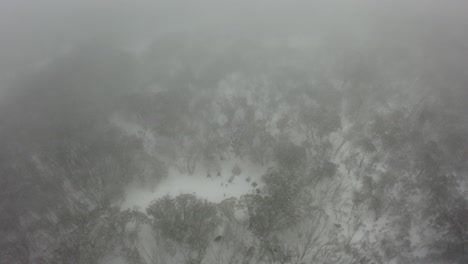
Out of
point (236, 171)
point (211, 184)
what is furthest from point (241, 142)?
point (211, 184)

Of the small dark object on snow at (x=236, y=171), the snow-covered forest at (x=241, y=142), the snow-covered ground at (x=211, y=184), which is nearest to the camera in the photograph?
the snow-covered forest at (x=241, y=142)

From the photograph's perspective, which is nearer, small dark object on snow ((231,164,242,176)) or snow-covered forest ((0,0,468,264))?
snow-covered forest ((0,0,468,264))

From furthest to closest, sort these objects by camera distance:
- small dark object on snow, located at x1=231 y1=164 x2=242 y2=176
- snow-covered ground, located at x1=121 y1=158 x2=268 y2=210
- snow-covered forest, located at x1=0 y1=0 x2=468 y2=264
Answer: small dark object on snow, located at x1=231 y1=164 x2=242 y2=176
snow-covered ground, located at x1=121 y1=158 x2=268 y2=210
snow-covered forest, located at x1=0 y1=0 x2=468 y2=264

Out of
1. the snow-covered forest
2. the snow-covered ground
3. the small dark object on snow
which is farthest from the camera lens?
the small dark object on snow

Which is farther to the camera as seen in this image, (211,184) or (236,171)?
(236,171)

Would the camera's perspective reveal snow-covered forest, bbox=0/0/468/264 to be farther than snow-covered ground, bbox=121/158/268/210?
No

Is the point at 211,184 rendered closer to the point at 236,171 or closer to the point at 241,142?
the point at 236,171

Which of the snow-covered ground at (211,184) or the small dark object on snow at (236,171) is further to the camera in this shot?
the small dark object on snow at (236,171)

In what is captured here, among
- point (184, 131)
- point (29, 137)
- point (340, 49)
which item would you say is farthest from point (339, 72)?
point (29, 137)
